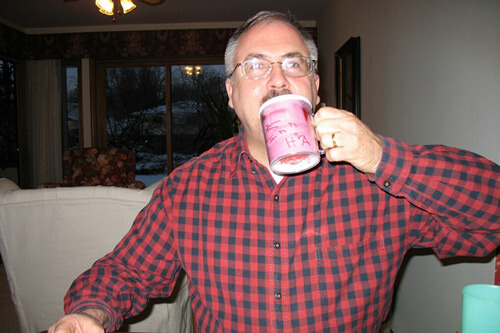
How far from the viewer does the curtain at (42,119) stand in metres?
5.27

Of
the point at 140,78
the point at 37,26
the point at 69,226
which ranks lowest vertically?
the point at 69,226

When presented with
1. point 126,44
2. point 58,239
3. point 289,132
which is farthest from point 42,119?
point 289,132

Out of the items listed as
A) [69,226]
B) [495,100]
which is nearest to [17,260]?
[69,226]

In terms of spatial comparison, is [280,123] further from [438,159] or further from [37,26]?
[37,26]

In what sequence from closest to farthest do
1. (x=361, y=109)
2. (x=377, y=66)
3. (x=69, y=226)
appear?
(x=69, y=226)
(x=377, y=66)
(x=361, y=109)

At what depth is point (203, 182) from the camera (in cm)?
99

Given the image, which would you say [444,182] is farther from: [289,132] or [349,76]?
[349,76]

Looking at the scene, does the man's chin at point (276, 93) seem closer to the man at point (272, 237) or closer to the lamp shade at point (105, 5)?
the man at point (272, 237)

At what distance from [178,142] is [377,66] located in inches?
153

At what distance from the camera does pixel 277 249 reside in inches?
33.8

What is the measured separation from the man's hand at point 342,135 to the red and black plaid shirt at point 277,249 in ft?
0.53

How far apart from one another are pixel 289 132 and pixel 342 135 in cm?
11

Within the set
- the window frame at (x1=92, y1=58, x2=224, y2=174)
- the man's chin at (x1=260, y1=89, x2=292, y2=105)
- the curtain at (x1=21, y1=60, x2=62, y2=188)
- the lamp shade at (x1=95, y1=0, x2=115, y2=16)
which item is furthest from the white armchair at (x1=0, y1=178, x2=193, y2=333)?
the curtain at (x1=21, y1=60, x2=62, y2=188)

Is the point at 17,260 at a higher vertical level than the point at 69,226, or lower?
lower
